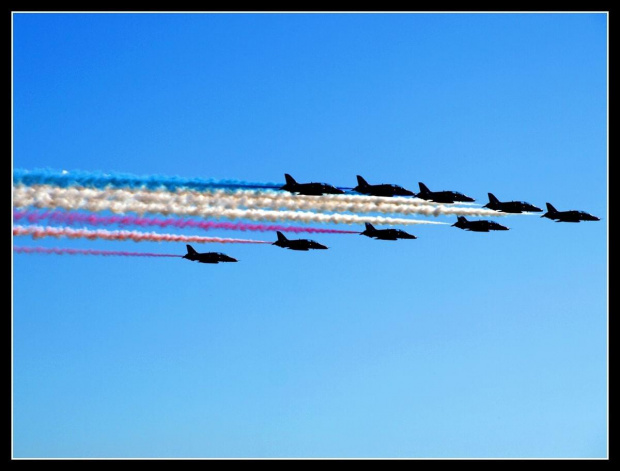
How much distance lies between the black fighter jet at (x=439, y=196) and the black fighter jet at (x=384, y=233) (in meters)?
5.17

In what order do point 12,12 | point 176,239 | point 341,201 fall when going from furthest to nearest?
point 341,201 → point 176,239 → point 12,12

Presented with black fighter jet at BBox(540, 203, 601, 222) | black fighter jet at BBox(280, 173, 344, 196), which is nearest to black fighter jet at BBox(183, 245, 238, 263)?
black fighter jet at BBox(280, 173, 344, 196)

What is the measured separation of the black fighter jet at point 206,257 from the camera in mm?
91944

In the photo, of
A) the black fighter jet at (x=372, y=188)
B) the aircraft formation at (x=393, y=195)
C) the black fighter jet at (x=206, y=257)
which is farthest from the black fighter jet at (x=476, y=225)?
the black fighter jet at (x=206, y=257)

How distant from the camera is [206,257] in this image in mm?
92312

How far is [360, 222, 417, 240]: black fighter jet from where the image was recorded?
96.1 metres

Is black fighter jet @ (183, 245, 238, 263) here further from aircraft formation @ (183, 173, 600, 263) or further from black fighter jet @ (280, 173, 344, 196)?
black fighter jet @ (280, 173, 344, 196)

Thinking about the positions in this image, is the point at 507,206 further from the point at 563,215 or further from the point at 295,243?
the point at 295,243
